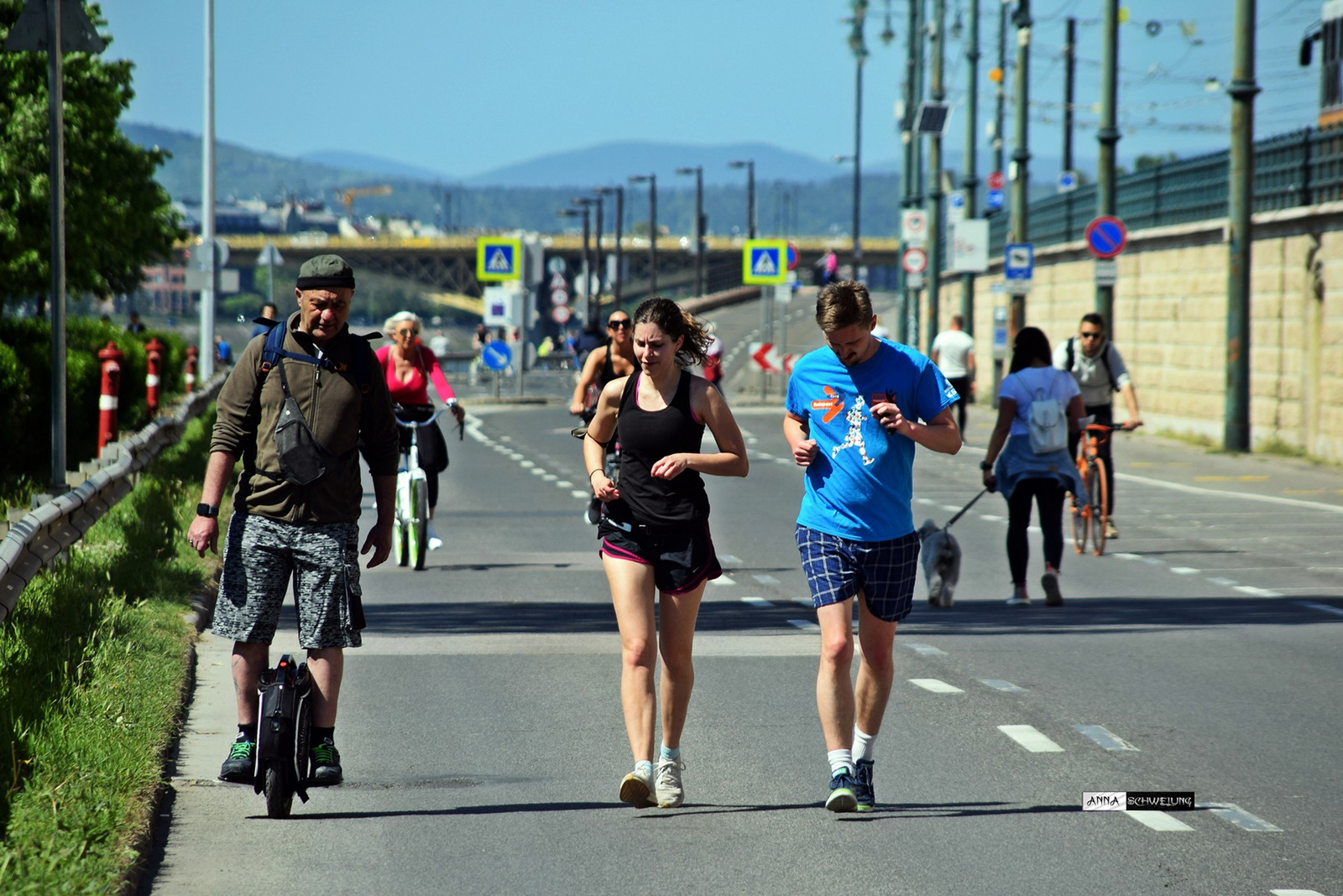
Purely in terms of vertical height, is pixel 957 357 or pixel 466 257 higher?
pixel 466 257

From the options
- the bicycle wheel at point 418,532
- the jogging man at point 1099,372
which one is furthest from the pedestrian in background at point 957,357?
the bicycle wheel at point 418,532

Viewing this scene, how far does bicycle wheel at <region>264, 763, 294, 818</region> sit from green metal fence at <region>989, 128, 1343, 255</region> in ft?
70.5

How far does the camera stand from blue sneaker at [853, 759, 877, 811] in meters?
6.47

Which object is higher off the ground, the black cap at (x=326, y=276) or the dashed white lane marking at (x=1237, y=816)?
the black cap at (x=326, y=276)

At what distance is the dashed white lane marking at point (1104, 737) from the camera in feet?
24.8

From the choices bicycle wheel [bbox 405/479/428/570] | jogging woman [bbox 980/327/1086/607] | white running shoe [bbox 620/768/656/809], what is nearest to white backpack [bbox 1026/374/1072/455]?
jogging woman [bbox 980/327/1086/607]

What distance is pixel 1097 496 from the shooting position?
15711mm

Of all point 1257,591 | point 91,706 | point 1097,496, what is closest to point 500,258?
point 1097,496

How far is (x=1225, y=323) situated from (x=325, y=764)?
996 inches

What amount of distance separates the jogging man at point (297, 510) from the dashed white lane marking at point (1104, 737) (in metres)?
2.90

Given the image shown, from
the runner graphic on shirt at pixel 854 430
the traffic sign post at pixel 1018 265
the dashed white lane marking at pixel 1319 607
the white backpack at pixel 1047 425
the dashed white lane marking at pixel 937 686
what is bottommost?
the dashed white lane marking at pixel 937 686

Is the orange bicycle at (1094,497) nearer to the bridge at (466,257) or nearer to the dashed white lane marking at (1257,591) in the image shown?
the dashed white lane marking at (1257,591)

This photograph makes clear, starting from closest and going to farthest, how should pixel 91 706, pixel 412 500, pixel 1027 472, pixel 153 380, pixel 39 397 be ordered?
pixel 91 706 < pixel 1027 472 < pixel 412 500 < pixel 39 397 < pixel 153 380

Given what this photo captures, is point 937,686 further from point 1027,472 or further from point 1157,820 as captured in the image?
point 1027,472
